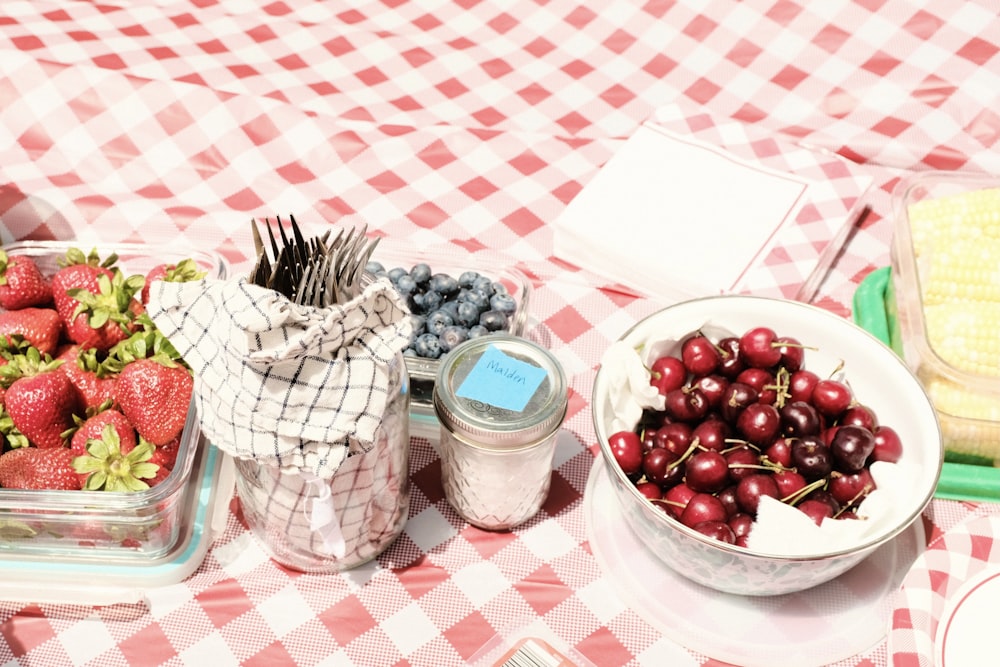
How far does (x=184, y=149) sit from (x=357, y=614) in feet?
2.81

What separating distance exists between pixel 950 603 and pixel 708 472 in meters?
0.27

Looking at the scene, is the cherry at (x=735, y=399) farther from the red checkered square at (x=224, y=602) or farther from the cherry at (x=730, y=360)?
the red checkered square at (x=224, y=602)

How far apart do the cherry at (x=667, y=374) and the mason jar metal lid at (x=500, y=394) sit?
0.12 meters

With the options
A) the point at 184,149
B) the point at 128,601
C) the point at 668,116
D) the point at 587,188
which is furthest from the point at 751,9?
the point at 128,601

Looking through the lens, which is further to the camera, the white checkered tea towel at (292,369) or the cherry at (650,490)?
the cherry at (650,490)

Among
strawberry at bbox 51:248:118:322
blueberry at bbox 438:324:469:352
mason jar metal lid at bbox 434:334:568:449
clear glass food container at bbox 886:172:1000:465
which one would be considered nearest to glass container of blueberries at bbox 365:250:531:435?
blueberry at bbox 438:324:469:352

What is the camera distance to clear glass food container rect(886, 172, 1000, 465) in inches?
36.5

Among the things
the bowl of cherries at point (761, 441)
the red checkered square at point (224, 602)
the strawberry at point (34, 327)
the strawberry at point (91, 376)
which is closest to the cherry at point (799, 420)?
the bowl of cherries at point (761, 441)

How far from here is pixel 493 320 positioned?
96 centimetres

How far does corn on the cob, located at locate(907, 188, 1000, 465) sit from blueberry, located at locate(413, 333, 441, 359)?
20.9 inches

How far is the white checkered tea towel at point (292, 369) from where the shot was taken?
0.65 metres

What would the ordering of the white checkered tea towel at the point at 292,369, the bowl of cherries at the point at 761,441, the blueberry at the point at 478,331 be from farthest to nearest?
the blueberry at the point at 478,331 < the bowl of cherries at the point at 761,441 < the white checkered tea towel at the point at 292,369

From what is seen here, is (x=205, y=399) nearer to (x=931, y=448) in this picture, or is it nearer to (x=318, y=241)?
(x=318, y=241)

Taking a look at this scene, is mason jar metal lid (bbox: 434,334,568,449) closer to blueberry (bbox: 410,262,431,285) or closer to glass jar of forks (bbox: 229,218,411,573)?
glass jar of forks (bbox: 229,218,411,573)
